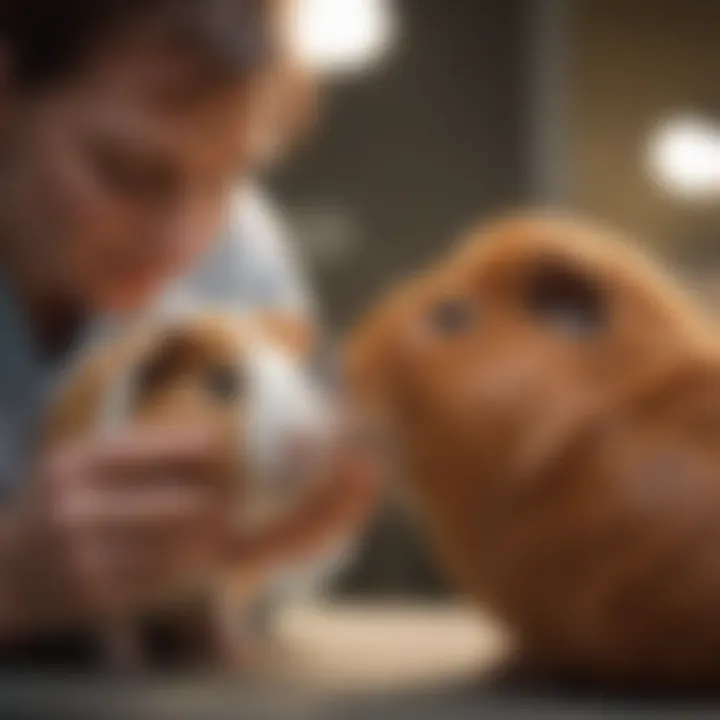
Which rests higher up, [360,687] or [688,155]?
[688,155]

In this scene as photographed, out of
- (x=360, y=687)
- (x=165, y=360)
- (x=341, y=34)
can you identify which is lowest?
(x=360, y=687)

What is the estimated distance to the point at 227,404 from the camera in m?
0.43

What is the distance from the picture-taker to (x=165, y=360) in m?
0.44

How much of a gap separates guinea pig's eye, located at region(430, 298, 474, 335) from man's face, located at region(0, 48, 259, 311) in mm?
81

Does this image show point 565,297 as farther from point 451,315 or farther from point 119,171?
point 119,171

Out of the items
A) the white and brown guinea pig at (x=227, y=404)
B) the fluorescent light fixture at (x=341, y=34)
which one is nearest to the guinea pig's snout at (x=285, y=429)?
the white and brown guinea pig at (x=227, y=404)

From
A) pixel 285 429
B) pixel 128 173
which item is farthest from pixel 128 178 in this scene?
→ pixel 285 429

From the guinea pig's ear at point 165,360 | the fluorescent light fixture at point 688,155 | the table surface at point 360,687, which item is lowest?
the table surface at point 360,687

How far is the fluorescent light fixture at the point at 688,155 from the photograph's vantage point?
1.45 feet

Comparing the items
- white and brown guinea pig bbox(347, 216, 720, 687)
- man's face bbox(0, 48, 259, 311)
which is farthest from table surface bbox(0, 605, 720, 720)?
man's face bbox(0, 48, 259, 311)

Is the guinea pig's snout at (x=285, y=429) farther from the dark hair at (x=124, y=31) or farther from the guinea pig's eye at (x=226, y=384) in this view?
the dark hair at (x=124, y=31)

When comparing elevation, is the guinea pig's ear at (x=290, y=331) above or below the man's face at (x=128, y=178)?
below

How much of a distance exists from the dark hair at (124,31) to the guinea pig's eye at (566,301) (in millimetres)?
121

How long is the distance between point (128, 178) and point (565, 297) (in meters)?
0.15
